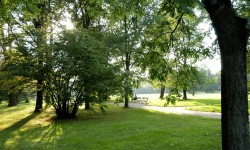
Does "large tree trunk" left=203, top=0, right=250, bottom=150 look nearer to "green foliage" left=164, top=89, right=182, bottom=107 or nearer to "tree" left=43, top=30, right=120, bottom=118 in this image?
"green foliage" left=164, top=89, right=182, bottom=107

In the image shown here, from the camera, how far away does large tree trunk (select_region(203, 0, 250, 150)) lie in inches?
169

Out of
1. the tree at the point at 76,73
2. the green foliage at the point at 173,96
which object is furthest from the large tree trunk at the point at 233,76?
the tree at the point at 76,73

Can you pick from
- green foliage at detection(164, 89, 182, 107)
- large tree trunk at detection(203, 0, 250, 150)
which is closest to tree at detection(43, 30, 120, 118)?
green foliage at detection(164, 89, 182, 107)

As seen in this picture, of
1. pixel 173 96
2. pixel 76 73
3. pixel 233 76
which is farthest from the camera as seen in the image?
pixel 76 73

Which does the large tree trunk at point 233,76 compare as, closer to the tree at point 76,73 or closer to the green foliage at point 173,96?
the green foliage at point 173,96

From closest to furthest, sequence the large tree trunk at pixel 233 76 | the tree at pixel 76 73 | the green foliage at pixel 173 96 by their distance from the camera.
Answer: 1. the large tree trunk at pixel 233 76
2. the green foliage at pixel 173 96
3. the tree at pixel 76 73

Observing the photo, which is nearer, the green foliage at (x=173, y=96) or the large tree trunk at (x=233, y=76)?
the large tree trunk at (x=233, y=76)

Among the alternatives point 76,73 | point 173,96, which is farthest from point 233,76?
point 76,73

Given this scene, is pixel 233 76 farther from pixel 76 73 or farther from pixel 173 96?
pixel 76 73

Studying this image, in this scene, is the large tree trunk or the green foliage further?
the green foliage

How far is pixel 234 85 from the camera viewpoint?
14.1 feet

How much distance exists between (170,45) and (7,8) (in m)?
5.29

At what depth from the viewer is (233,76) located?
429 centimetres

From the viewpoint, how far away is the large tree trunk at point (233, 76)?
4.28 metres
